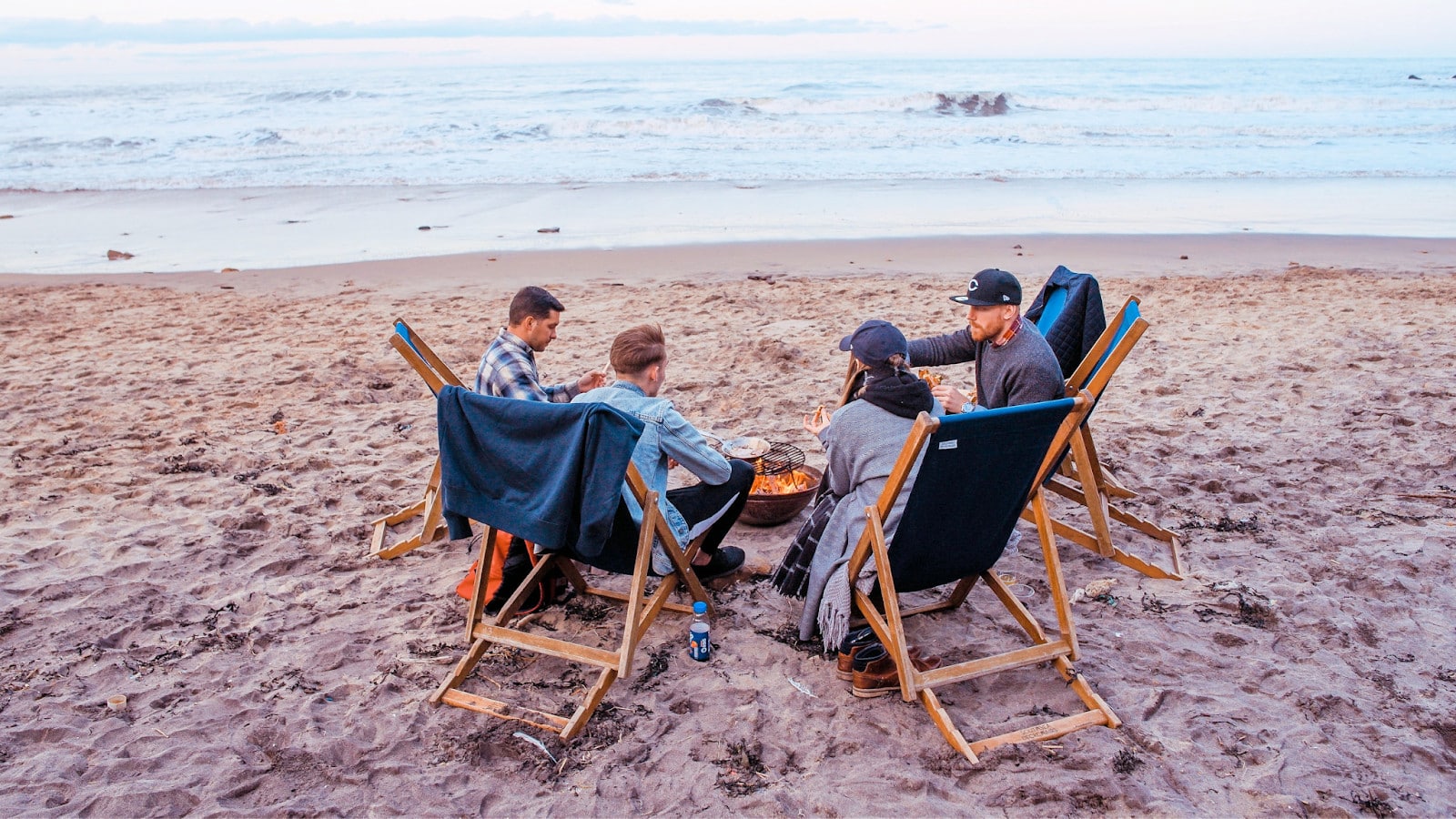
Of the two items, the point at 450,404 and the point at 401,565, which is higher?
the point at 450,404

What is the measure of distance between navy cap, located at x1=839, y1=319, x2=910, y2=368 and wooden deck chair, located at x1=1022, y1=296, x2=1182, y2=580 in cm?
104

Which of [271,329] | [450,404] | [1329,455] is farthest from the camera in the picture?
[271,329]

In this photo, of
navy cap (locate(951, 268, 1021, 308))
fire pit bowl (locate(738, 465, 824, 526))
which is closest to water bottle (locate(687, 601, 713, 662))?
fire pit bowl (locate(738, 465, 824, 526))

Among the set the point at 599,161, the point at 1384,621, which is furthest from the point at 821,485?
the point at 599,161

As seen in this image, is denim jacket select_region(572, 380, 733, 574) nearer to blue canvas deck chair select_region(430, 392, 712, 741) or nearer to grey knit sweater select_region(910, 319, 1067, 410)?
blue canvas deck chair select_region(430, 392, 712, 741)

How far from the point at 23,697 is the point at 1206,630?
404 cm

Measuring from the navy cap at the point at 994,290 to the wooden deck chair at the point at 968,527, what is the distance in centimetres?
79

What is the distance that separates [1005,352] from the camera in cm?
399

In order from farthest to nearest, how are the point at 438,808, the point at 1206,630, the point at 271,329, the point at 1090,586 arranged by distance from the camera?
1. the point at 271,329
2. the point at 1090,586
3. the point at 1206,630
4. the point at 438,808

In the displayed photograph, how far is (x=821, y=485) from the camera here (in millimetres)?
3826

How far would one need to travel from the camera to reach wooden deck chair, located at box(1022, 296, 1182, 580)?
12.6 ft

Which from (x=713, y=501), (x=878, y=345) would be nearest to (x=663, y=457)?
(x=713, y=501)

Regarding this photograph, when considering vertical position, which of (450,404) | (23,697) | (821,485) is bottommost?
(23,697)

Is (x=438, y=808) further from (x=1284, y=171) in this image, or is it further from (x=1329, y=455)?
(x=1284, y=171)
